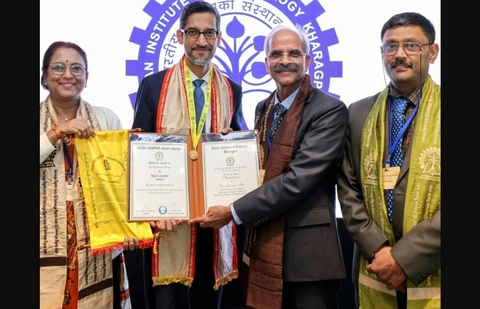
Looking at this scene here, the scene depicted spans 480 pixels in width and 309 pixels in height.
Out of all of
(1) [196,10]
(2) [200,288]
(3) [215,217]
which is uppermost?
(1) [196,10]

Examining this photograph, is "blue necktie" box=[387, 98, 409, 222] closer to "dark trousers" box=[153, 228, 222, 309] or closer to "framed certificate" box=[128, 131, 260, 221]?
"framed certificate" box=[128, 131, 260, 221]

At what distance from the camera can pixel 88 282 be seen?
2660 millimetres

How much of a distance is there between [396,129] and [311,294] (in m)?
0.85

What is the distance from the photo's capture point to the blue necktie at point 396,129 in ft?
7.63

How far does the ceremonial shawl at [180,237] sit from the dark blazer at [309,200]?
403 mm

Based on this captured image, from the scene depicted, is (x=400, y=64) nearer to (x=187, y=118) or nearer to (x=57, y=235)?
(x=187, y=118)

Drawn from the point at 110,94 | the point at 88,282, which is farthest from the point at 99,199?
the point at 110,94

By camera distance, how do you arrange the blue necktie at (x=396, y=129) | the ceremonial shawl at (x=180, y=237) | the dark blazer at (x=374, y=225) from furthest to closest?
the ceremonial shawl at (x=180, y=237) → the blue necktie at (x=396, y=129) → the dark blazer at (x=374, y=225)

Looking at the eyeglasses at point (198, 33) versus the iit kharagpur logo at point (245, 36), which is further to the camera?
the iit kharagpur logo at point (245, 36)

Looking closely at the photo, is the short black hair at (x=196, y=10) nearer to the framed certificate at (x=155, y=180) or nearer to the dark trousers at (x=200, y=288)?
the framed certificate at (x=155, y=180)

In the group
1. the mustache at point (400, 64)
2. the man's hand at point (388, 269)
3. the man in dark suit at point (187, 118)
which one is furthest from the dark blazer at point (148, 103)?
the man's hand at point (388, 269)

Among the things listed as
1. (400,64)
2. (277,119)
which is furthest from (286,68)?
(400,64)

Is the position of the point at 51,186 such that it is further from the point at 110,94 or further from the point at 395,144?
the point at 395,144

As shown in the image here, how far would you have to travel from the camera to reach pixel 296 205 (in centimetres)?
249
